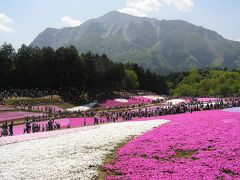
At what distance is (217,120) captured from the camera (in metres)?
44.1

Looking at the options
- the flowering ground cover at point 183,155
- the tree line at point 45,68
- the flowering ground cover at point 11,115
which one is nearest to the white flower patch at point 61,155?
the flowering ground cover at point 183,155

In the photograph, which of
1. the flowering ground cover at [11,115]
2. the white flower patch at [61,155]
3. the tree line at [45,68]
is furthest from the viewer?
the tree line at [45,68]

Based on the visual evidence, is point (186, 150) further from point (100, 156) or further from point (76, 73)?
point (76, 73)

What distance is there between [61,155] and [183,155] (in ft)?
30.4

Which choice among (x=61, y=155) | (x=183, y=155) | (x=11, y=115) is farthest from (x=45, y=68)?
(x=183, y=155)

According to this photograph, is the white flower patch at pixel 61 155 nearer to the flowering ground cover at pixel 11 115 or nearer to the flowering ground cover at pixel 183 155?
the flowering ground cover at pixel 183 155

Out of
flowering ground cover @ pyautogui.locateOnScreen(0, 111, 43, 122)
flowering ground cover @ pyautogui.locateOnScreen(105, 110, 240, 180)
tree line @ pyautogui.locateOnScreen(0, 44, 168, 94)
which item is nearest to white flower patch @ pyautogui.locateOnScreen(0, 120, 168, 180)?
flowering ground cover @ pyautogui.locateOnScreen(105, 110, 240, 180)

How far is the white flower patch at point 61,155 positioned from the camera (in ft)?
84.1

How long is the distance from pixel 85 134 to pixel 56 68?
3157 inches

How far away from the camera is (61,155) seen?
31234 mm

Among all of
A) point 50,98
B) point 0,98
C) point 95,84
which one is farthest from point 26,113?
point 95,84

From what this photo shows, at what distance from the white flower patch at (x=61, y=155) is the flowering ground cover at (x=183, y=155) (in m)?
1.81

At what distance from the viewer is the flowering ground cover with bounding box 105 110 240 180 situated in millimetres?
24047

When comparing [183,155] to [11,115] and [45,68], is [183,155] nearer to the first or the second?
[11,115]
